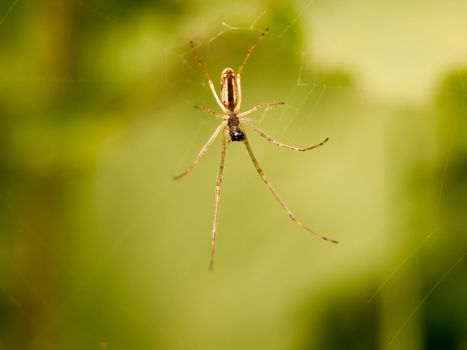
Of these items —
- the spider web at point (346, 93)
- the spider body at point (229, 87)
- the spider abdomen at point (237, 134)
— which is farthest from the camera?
the spider abdomen at point (237, 134)

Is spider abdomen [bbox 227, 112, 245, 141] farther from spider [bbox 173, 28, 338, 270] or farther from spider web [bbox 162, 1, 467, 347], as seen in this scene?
spider web [bbox 162, 1, 467, 347]

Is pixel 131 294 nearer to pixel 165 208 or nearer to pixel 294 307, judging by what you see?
pixel 165 208

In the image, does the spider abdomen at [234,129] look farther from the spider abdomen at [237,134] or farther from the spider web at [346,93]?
the spider web at [346,93]

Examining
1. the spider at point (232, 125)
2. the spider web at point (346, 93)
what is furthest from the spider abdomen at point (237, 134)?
the spider web at point (346, 93)

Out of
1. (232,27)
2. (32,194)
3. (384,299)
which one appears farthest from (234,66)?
(384,299)

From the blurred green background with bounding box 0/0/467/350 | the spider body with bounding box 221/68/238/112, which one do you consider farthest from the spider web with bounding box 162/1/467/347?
the spider body with bounding box 221/68/238/112

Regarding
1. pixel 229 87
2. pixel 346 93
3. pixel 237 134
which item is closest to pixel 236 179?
pixel 237 134

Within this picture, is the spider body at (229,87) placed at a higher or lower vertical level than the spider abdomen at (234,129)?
higher
